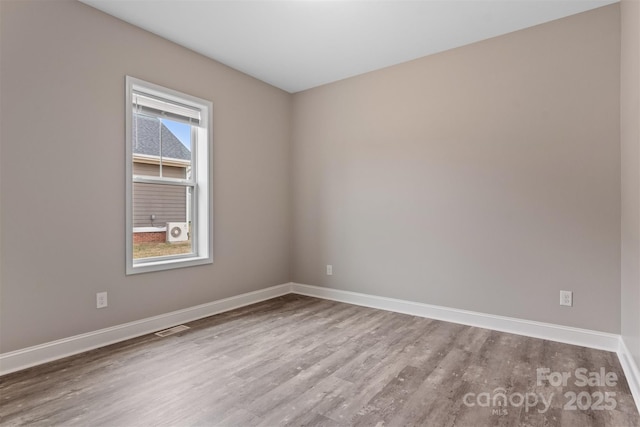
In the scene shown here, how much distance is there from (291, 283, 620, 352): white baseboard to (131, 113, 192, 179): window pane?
2.30m

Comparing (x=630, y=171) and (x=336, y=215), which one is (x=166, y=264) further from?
(x=630, y=171)

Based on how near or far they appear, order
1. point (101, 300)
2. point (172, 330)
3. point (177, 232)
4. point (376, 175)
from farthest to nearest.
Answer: point (376, 175), point (177, 232), point (172, 330), point (101, 300)

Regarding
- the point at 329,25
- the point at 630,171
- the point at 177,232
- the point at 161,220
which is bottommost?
the point at 177,232

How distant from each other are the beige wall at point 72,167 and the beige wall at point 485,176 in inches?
63.0

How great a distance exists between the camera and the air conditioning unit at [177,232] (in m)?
3.42

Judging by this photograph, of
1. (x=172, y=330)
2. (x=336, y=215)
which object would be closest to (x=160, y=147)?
(x=172, y=330)

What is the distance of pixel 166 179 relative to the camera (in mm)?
3322

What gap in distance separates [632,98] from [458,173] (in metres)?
1.37

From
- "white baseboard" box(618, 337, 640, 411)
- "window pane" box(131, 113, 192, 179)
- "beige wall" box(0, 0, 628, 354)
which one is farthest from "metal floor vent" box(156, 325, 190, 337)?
"white baseboard" box(618, 337, 640, 411)

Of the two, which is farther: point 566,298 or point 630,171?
point 566,298

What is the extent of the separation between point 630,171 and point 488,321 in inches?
65.7

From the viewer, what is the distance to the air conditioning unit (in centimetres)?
342

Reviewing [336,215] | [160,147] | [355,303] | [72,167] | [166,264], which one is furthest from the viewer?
[336,215]

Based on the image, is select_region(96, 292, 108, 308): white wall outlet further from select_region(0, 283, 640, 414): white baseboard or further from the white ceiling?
the white ceiling
